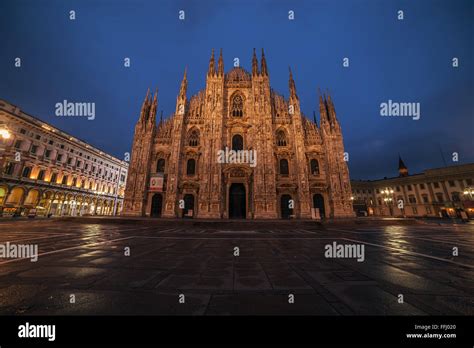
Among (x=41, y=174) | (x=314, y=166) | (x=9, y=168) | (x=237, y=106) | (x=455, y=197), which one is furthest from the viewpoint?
(x=455, y=197)

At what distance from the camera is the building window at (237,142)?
84.0ft

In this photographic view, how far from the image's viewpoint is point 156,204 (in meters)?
24.2

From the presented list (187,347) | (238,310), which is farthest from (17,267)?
(238,310)

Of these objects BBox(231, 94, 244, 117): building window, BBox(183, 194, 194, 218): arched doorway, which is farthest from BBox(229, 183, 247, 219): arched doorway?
BBox(231, 94, 244, 117): building window

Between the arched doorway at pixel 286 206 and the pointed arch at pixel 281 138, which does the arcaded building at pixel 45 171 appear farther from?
the arched doorway at pixel 286 206

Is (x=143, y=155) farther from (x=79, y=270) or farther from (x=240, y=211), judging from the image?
(x=79, y=270)

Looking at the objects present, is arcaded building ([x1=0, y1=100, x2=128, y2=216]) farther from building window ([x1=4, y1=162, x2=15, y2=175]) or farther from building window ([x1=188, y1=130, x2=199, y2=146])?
building window ([x1=188, y1=130, x2=199, y2=146])

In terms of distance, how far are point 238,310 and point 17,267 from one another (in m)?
4.52

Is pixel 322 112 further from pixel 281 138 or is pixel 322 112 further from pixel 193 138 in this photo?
pixel 193 138

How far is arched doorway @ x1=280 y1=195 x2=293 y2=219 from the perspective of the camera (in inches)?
926

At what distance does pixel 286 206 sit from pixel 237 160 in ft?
29.4

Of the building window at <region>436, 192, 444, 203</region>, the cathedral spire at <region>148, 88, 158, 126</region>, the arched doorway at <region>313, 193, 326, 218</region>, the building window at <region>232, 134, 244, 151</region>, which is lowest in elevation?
the arched doorway at <region>313, 193, 326, 218</region>

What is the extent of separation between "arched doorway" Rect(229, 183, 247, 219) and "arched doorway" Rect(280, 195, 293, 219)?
4.91 m

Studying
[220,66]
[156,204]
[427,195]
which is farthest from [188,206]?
[427,195]
